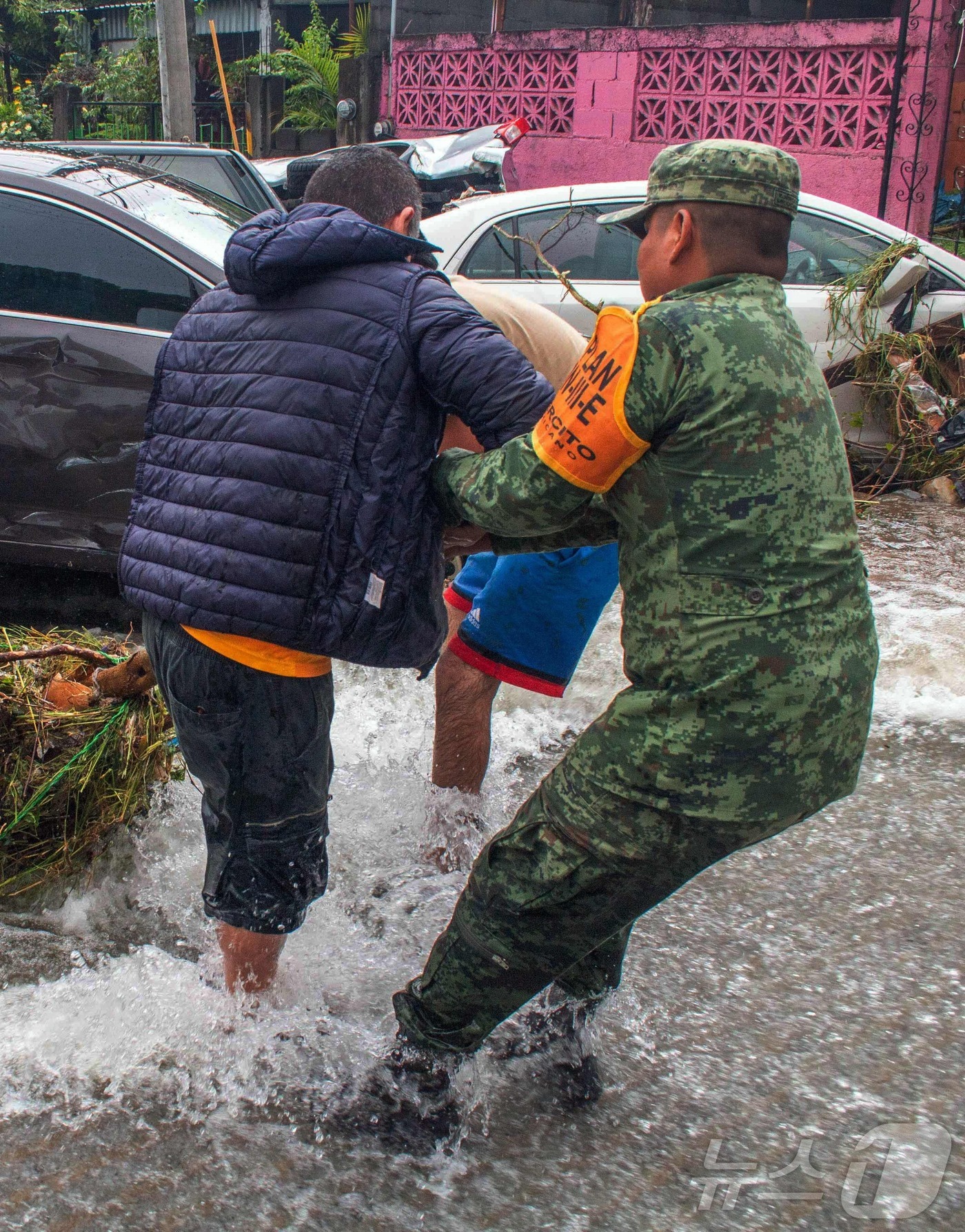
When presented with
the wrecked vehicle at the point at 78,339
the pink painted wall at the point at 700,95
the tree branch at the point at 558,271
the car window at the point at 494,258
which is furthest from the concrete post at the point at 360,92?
the wrecked vehicle at the point at 78,339

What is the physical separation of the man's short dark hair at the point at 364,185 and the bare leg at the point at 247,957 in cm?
146

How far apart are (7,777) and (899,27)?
398 inches

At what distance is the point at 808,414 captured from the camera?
5.82ft

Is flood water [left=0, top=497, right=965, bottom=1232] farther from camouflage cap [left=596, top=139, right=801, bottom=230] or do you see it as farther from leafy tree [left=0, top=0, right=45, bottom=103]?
leafy tree [left=0, top=0, right=45, bottom=103]

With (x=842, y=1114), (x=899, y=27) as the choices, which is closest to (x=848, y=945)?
(x=842, y=1114)

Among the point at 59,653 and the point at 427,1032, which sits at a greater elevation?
the point at 59,653

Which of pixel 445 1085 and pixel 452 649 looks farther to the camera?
pixel 452 649

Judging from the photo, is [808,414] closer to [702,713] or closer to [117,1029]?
[702,713]

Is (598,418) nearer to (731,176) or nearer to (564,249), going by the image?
(731,176)

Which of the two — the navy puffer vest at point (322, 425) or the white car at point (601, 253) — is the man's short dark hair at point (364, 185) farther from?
the white car at point (601, 253)

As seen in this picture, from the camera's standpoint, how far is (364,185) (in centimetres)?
221

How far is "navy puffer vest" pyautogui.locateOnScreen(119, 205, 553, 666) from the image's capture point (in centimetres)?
197

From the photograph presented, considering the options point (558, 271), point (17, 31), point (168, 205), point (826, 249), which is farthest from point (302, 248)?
point (17, 31)

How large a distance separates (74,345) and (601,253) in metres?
3.39
